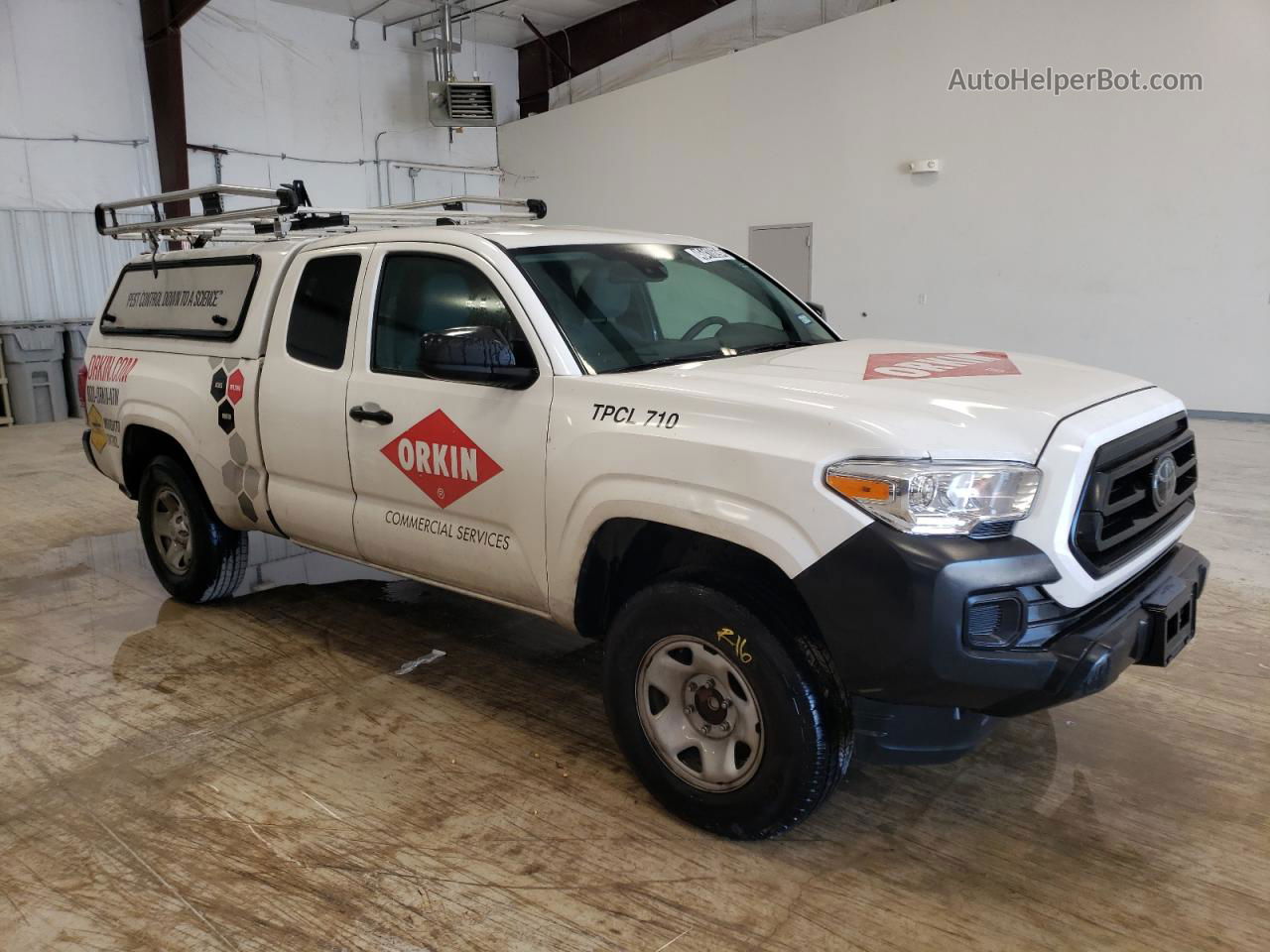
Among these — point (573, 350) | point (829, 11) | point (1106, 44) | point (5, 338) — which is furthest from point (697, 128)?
point (573, 350)

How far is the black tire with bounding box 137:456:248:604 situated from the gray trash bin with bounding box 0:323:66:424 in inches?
332

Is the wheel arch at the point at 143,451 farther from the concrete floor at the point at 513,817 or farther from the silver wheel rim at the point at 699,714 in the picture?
the silver wheel rim at the point at 699,714

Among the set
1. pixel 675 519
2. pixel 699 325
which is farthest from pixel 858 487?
pixel 699 325

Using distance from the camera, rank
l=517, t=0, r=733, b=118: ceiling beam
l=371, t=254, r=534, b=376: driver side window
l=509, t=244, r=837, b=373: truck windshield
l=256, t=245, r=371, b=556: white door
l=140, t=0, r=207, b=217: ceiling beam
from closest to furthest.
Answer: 1. l=509, t=244, r=837, b=373: truck windshield
2. l=371, t=254, r=534, b=376: driver side window
3. l=256, t=245, r=371, b=556: white door
4. l=140, t=0, r=207, b=217: ceiling beam
5. l=517, t=0, r=733, b=118: ceiling beam

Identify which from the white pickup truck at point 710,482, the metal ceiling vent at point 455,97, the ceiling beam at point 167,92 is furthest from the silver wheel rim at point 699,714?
the metal ceiling vent at point 455,97

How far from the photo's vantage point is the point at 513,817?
9.10 ft

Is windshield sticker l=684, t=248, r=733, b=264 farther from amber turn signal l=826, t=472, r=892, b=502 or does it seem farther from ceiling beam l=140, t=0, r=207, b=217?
ceiling beam l=140, t=0, r=207, b=217

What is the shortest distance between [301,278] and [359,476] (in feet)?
3.12

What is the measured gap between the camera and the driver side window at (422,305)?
126 inches

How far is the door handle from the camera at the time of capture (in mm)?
3361

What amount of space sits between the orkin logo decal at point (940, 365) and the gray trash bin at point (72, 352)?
11.7 metres

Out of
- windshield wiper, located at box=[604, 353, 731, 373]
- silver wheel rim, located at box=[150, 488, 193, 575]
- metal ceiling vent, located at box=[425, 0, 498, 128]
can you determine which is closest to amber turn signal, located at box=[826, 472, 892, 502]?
windshield wiper, located at box=[604, 353, 731, 373]

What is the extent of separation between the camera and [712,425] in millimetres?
2482

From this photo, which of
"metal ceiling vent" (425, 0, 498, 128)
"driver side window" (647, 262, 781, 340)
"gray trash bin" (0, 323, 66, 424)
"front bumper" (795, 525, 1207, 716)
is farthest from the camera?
"metal ceiling vent" (425, 0, 498, 128)
